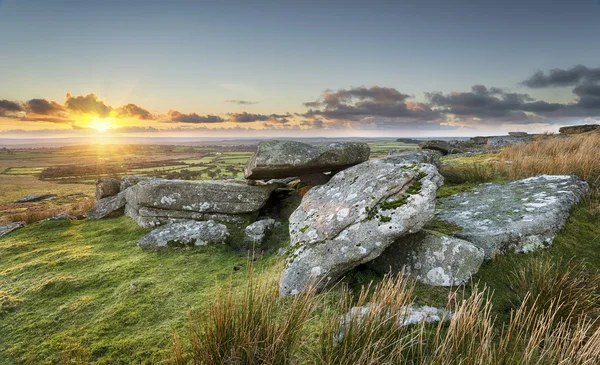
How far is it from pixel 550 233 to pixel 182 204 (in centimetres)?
822

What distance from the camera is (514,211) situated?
548cm

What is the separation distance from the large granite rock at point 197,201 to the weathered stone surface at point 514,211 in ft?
16.0

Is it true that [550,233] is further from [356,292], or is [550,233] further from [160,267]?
[160,267]

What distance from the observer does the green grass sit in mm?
3678

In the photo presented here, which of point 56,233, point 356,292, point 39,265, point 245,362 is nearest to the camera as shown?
point 245,362

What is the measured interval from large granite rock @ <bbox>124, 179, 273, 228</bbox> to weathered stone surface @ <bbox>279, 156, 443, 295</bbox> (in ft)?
8.98

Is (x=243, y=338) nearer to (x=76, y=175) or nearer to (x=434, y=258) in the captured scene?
(x=434, y=258)

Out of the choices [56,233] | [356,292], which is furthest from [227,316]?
[56,233]

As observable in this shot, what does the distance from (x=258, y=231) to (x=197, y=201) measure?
221 centimetres

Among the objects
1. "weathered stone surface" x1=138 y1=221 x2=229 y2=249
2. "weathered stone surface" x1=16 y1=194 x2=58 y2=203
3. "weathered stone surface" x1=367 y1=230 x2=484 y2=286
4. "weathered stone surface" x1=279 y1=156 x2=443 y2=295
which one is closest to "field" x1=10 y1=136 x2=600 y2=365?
"weathered stone surface" x1=367 y1=230 x2=484 y2=286

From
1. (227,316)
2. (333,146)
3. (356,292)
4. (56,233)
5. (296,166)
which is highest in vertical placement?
(333,146)

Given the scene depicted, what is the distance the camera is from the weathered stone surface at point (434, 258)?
165 inches

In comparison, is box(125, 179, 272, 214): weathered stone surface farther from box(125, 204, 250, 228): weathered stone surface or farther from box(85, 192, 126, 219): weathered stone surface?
box(85, 192, 126, 219): weathered stone surface

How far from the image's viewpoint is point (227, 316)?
267 centimetres
